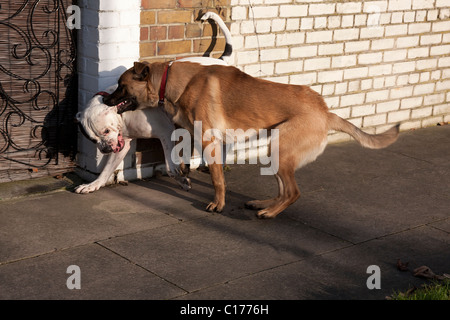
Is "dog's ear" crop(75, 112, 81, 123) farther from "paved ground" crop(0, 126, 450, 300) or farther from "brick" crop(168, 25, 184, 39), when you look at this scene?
"brick" crop(168, 25, 184, 39)

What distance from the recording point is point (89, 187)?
6520 mm

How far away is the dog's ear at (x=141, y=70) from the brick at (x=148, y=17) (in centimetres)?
70

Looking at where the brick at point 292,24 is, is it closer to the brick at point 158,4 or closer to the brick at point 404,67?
the brick at point 158,4

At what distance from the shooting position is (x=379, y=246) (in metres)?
5.51

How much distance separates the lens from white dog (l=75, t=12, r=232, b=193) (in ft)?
20.6

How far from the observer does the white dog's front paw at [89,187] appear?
6.48 m

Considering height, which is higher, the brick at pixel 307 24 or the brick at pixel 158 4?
the brick at pixel 158 4

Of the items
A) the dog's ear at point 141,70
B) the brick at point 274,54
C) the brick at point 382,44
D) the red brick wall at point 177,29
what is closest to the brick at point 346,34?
the brick at point 382,44

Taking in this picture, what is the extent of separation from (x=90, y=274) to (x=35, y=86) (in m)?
2.44

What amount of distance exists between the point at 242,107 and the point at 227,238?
4.03ft

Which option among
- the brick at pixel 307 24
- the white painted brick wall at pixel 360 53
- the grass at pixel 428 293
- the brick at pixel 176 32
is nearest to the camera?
the grass at pixel 428 293

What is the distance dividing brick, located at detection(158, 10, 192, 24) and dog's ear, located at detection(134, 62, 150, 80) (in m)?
0.83

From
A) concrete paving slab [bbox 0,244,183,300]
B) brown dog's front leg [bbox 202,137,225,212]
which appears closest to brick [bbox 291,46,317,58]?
brown dog's front leg [bbox 202,137,225,212]

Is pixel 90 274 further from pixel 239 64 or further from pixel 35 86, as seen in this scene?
pixel 239 64
